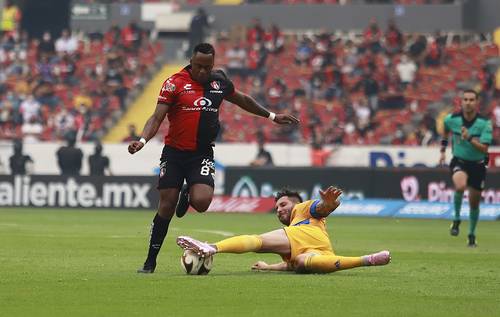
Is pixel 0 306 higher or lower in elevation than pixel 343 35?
lower

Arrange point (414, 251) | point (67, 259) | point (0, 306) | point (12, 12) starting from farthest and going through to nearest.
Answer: point (12, 12), point (414, 251), point (67, 259), point (0, 306)

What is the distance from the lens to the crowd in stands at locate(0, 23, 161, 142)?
128ft

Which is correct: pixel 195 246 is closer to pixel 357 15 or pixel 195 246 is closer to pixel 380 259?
pixel 380 259

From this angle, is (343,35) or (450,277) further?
(343,35)

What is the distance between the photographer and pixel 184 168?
12.6 meters

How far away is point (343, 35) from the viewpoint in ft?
138

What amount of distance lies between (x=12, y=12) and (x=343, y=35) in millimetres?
12964

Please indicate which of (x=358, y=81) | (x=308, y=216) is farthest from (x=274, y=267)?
(x=358, y=81)

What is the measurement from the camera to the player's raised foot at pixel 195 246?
1170 centimetres

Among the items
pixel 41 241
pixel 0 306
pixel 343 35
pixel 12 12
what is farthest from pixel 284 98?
pixel 0 306

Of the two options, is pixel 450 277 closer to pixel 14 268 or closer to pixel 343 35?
pixel 14 268

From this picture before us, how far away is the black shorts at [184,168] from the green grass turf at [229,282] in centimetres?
95

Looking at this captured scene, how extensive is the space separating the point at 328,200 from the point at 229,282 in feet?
4.69

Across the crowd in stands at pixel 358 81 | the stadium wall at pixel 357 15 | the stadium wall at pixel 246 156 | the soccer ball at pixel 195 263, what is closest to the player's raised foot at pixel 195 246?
the soccer ball at pixel 195 263
